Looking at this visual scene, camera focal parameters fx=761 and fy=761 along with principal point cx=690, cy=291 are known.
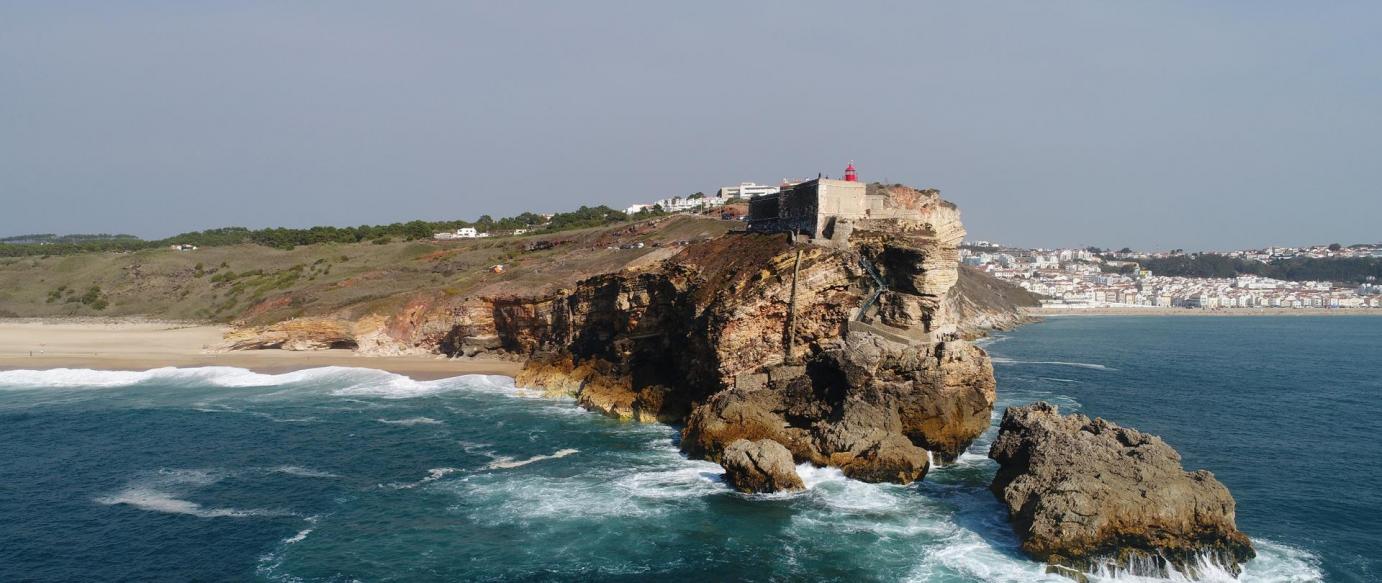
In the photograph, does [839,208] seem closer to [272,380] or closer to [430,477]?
[430,477]

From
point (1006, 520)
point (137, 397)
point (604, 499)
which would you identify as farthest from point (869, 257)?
point (137, 397)

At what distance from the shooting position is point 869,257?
27344 mm

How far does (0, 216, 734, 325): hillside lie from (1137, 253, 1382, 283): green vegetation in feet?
505

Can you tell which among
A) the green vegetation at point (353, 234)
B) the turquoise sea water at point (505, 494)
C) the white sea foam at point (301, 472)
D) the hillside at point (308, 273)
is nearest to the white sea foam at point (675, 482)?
the turquoise sea water at point (505, 494)

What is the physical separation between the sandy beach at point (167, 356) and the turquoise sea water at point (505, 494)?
4.55 meters

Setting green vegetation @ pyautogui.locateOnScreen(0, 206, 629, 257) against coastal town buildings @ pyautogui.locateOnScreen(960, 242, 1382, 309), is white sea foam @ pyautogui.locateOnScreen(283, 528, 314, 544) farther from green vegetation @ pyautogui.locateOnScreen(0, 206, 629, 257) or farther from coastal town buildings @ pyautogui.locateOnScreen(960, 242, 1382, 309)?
coastal town buildings @ pyautogui.locateOnScreen(960, 242, 1382, 309)

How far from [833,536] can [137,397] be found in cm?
3300

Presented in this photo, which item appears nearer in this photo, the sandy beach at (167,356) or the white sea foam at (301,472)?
the white sea foam at (301,472)

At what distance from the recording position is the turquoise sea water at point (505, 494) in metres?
16.1

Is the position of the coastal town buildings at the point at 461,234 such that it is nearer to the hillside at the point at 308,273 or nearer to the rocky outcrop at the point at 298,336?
the hillside at the point at 308,273

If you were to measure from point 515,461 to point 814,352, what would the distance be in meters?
10.6

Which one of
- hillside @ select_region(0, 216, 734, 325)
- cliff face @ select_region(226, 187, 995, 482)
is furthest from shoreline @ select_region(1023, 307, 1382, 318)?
cliff face @ select_region(226, 187, 995, 482)

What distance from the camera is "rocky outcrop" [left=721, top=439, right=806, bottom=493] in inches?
805

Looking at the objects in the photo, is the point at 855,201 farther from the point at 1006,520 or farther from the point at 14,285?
the point at 14,285
